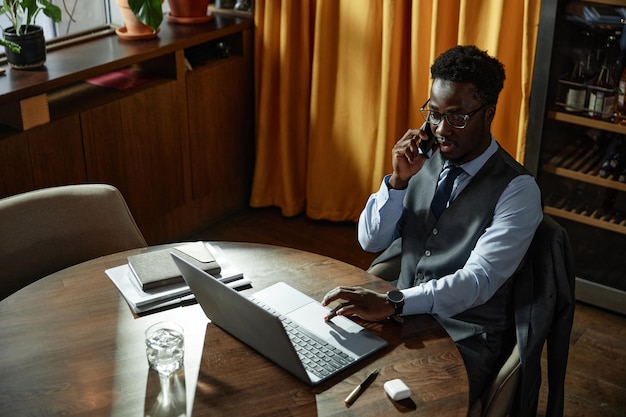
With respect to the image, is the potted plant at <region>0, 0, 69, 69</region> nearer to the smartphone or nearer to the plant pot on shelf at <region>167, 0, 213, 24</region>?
the plant pot on shelf at <region>167, 0, 213, 24</region>

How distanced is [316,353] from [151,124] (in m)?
1.83

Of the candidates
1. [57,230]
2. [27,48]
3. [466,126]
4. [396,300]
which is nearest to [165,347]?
[396,300]

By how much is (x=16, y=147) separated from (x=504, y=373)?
5.93ft

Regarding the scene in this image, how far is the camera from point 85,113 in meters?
3.04

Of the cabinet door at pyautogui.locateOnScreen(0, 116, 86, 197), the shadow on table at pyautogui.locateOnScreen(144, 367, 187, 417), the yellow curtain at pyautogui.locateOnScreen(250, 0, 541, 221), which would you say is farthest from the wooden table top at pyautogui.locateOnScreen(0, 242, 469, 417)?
the yellow curtain at pyautogui.locateOnScreen(250, 0, 541, 221)

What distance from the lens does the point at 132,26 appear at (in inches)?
130

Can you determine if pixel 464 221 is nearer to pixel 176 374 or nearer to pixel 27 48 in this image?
pixel 176 374

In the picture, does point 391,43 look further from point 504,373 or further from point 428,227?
point 504,373

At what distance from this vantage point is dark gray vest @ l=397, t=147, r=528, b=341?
80.6 inches

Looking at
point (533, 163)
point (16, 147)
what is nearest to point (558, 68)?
point (533, 163)

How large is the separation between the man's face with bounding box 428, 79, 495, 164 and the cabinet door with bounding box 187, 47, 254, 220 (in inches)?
64.5

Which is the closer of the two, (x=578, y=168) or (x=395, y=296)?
(x=395, y=296)

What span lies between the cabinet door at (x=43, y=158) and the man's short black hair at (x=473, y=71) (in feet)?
4.88

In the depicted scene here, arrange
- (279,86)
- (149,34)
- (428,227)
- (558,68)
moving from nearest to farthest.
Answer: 1. (428,227)
2. (558,68)
3. (149,34)
4. (279,86)
